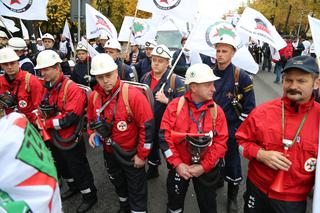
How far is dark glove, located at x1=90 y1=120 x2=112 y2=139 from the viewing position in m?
3.17

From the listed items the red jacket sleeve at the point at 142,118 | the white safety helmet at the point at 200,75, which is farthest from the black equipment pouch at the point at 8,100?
the white safety helmet at the point at 200,75

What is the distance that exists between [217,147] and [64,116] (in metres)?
2.00

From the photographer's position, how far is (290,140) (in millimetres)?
2229

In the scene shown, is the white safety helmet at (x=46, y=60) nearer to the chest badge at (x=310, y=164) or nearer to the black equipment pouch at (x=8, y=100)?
the black equipment pouch at (x=8, y=100)

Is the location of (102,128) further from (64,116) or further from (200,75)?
(200,75)

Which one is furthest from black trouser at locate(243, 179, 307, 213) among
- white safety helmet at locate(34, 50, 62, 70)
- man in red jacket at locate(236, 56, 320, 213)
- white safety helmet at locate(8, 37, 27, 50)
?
white safety helmet at locate(8, 37, 27, 50)

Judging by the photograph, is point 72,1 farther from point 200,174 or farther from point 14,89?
point 200,174

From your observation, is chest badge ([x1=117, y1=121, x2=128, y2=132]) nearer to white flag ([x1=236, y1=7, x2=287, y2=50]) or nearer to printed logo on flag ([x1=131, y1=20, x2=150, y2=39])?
white flag ([x1=236, y1=7, x2=287, y2=50])

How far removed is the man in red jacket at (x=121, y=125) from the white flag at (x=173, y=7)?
1987mm

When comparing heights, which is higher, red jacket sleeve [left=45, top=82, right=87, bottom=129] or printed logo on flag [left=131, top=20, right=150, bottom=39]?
printed logo on flag [left=131, top=20, right=150, bottom=39]

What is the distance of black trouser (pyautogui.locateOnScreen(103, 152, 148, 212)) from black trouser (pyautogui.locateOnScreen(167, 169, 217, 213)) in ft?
1.40

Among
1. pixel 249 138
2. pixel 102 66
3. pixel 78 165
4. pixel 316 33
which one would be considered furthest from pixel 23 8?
pixel 316 33

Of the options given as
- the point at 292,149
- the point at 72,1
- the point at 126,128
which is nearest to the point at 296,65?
the point at 292,149

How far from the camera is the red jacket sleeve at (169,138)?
117 inches
